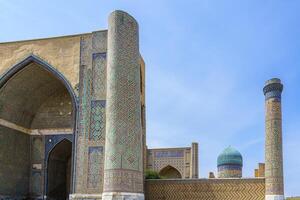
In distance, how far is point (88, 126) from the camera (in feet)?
33.8

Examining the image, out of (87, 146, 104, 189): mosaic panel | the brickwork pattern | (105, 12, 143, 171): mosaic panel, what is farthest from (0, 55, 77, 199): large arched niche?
the brickwork pattern

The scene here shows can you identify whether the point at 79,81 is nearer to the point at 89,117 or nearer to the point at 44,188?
the point at 89,117

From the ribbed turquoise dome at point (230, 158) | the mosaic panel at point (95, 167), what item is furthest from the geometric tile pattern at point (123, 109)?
the ribbed turquoise dome at point (230, 158)

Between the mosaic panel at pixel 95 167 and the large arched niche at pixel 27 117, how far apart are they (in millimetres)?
1389

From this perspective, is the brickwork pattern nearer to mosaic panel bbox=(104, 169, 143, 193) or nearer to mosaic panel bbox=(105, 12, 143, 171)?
mosaic panel bbox=(105, 12, 143, 171)

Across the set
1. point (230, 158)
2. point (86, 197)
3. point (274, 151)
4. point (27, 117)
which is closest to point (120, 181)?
point (86, 197)

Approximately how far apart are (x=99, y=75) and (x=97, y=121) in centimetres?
117

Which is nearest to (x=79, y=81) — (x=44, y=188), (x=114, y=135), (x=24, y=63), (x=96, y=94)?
(x=96, y=94)

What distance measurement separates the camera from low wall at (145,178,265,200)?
34.5ft

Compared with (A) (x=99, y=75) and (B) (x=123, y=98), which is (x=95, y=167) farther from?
(A) (x=99, y=75)

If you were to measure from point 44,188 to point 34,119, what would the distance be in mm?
2127

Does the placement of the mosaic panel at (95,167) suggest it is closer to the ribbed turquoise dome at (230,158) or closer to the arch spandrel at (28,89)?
the arch spandrel at (28,89)

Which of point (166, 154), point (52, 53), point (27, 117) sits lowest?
point (166, 154)

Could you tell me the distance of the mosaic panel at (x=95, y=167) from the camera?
9852mm
